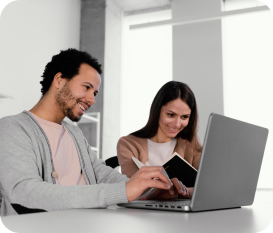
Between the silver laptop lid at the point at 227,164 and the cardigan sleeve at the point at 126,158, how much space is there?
2.72 feet

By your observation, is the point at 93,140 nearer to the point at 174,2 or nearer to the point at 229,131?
the point at 174,2

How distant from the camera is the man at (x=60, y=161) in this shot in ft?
2.74

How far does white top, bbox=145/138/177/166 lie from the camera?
1814 mm

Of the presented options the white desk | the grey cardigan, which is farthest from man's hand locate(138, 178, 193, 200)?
the white desk

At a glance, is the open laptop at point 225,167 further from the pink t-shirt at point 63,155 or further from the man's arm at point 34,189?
the pink t-shirt at point 63,155

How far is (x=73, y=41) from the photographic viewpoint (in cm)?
420

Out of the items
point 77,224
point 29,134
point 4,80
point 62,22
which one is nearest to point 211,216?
point 77,224

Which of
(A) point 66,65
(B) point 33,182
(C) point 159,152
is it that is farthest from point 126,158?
(B) point 33,182

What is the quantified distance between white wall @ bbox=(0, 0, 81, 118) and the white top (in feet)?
5.49

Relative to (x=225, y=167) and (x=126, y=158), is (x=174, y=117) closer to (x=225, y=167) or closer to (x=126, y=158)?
(x=126, y=158)

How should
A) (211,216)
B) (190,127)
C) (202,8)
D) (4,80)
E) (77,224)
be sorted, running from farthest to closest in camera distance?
(202,8) < (4,80) < (190,127) < (211,216) < (77,224)

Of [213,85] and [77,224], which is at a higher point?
[213,85]

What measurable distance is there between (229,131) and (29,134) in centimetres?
73

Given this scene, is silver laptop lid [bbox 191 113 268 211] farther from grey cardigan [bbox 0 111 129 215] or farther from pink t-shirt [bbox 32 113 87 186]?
pink t-shirt [bbox 32 113 87 186]
